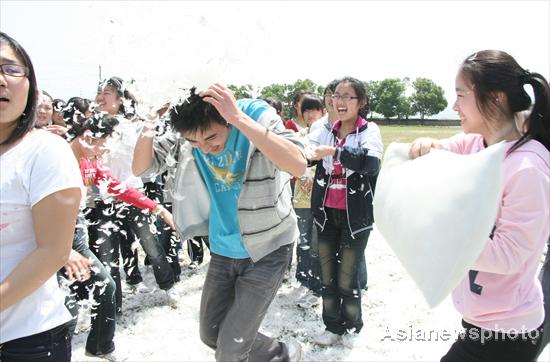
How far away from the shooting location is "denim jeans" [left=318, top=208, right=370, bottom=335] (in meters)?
3.17

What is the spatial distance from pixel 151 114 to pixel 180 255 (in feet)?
11.3

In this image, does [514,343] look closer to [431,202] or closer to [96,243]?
[431,202]

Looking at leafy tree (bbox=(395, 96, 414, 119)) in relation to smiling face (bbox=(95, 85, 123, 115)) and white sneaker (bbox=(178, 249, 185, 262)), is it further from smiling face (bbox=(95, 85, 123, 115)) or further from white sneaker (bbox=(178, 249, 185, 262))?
smiling face (bbox=(95, 85, 123, 115))

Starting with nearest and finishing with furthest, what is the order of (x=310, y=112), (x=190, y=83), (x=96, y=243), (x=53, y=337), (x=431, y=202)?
(x=431, y=202)
(x=53, y=337)
(x=190, y=83)
(x=96, y=243)
(x=310, y=112)

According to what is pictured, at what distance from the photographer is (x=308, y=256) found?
4.32 meters

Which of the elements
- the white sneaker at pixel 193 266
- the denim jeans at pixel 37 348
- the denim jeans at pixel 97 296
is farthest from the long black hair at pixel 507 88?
the white sneaker at pixel 193 266

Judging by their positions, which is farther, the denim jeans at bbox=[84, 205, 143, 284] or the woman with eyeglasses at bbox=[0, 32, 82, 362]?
the denim jeans at bbox=[84, 205, 143, 284]

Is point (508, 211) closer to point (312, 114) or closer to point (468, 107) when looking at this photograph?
point (468, 107)

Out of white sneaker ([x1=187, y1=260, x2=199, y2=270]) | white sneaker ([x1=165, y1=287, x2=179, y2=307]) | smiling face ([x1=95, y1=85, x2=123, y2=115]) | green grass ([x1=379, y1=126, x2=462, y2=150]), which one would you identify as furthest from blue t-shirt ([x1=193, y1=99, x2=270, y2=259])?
green grass ([x1=379, y1=126, x2=462, y2=150])

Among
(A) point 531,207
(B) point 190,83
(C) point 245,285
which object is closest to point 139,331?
(C) point 245,285

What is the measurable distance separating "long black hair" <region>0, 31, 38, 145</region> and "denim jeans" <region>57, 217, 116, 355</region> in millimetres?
1347

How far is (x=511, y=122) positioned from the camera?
1.60 metres

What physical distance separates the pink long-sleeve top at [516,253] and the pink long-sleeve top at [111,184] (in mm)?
2469

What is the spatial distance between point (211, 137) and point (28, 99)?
2.58 ft
